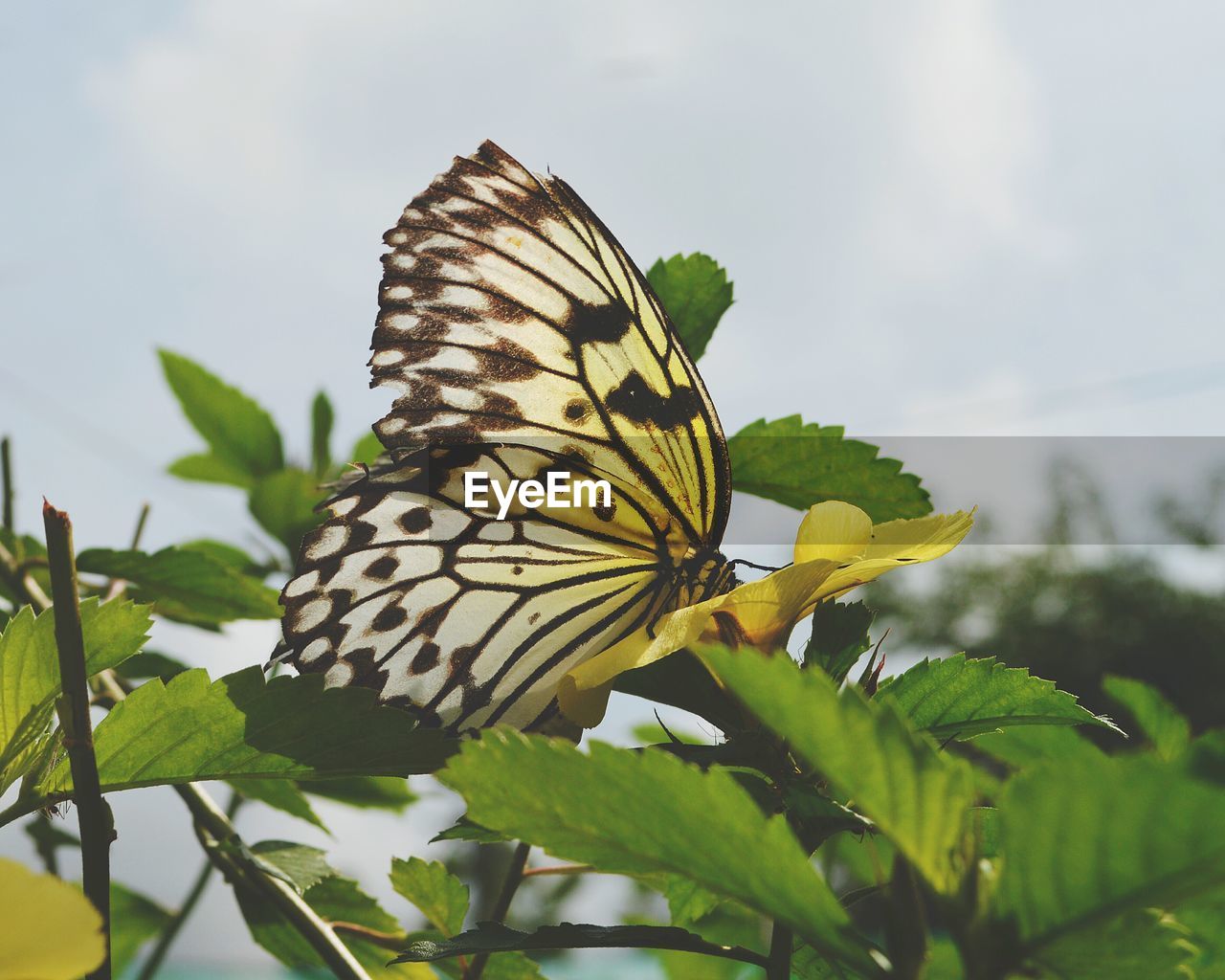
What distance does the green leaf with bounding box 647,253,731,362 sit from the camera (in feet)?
2.72

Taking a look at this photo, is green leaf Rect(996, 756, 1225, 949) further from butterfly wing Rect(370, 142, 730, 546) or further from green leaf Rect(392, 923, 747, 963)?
butterfly wing Rect(370, 142, 730, 546)

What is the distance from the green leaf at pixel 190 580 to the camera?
0.91 m

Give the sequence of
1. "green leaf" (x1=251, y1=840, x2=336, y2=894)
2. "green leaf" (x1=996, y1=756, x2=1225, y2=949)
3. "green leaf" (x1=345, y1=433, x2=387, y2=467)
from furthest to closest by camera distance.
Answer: "green leaf" (x1=345, y1=433, x2=387, y2=467), "green leaf" (x1=251, y1=840, x2=336, y2=894), "green leaf" (x1=996, y1=756, x2=1225, y2=949)

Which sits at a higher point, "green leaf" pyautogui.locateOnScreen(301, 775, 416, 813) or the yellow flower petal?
the yellow flower petal

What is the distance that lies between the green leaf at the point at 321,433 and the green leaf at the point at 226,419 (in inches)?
2.7

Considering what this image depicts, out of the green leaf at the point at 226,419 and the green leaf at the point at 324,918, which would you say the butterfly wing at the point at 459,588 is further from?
the green leaf at the point at 226,419

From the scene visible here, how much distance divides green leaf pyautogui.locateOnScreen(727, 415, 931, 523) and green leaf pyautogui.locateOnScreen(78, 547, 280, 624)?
42cm

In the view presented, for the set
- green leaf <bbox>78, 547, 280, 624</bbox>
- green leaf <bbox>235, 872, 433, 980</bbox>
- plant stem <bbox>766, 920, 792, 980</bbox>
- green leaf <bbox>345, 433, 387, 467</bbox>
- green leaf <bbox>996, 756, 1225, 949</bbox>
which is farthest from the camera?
green leaf <bbox>345, 433, 387, 467</bbox>

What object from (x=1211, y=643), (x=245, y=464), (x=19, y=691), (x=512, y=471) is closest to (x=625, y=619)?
(x=512, y=471)

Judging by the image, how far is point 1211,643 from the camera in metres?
18.9

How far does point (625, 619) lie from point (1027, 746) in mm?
298

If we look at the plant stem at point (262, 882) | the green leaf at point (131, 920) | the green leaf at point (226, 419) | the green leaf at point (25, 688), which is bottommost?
the green leaf at point (131, 920)

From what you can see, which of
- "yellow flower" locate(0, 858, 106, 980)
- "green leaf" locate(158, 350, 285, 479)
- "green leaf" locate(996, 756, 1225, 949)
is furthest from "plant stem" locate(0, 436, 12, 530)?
→ "green leaf" locate(996, 756, 1225, 949)

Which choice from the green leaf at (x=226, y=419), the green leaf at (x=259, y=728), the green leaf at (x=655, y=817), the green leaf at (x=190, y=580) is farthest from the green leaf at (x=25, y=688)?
the green leaf at (x=226, y=419)
